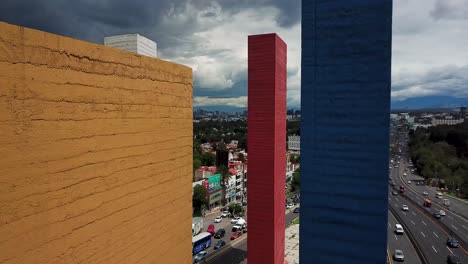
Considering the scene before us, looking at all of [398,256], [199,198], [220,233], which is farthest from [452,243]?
[199,198]

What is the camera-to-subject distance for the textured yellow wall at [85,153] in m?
2.29

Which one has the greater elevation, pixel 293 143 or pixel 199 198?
pixel 293 143

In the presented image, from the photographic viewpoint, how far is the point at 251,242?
1175cm

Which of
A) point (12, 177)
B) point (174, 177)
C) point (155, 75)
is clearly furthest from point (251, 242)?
point (12, 177)

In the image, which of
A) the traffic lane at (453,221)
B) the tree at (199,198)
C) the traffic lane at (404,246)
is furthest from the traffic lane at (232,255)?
the traffic lane at (453,221)

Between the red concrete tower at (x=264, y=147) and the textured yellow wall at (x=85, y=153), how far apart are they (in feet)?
24.2

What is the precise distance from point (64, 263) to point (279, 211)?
1015 cm

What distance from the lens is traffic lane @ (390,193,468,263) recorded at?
2344 cm

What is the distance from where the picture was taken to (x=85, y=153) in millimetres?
2814

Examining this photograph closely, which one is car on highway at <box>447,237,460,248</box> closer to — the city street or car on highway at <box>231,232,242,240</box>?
the city street

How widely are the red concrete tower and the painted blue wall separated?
5.96 meters

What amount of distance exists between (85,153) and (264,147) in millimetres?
9025

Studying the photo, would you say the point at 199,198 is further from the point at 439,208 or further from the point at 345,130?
the point at 345,130

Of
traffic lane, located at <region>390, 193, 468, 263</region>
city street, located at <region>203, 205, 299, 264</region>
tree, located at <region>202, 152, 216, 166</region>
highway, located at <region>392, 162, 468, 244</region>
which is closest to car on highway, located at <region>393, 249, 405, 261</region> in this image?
traffic lane, located at <region>390, 193, 468, 263</region>
